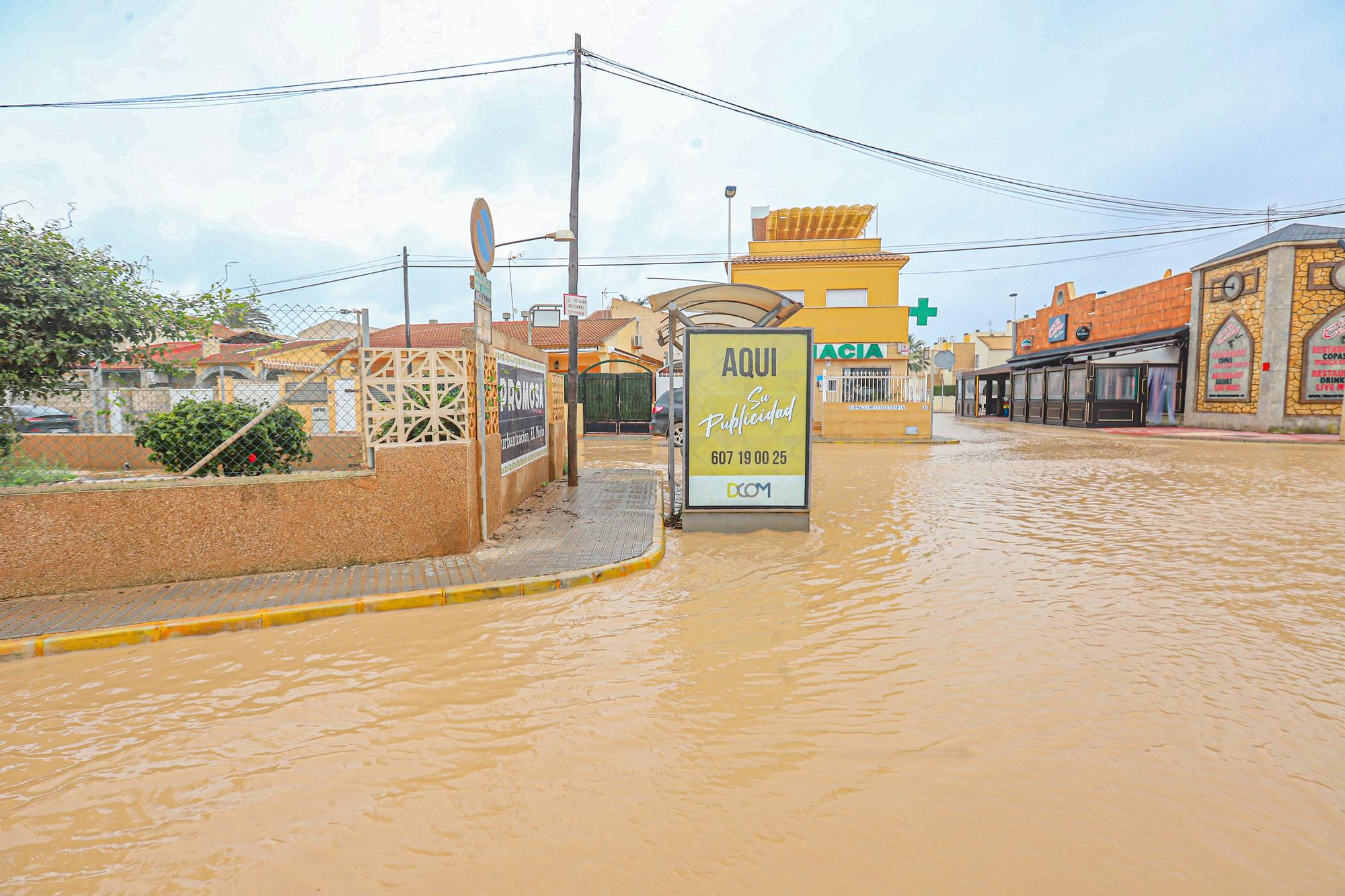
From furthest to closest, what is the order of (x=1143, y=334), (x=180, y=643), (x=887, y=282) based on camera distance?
1. (x=887, y=282)
2. (x=1143, y=334)
3. (x=180, y=643)

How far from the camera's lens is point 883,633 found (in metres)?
4.64

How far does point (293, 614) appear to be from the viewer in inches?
194

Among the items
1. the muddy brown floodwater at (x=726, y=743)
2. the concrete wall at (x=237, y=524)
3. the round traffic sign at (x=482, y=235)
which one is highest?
the round traffic sign at (x=482, y=235)

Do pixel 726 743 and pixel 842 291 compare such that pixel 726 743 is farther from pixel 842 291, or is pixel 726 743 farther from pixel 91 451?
pixel 842 291

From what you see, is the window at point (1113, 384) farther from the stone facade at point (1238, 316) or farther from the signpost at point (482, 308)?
the signpost at point (482, 308)

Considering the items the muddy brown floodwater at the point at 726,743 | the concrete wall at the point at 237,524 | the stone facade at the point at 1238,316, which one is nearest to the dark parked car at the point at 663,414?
the concrete wall at the point at 237,524

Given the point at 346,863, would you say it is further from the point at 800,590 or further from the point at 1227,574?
the point at 1227,574

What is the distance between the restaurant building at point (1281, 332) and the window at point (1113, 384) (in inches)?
106

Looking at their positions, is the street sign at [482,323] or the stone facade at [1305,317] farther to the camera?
the stone facade at [1305,317]

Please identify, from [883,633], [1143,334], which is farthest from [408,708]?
[1143,334]

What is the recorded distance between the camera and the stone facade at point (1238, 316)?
74.2 ft

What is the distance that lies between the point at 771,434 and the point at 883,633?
145 inches

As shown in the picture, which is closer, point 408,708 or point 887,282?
point 408,708

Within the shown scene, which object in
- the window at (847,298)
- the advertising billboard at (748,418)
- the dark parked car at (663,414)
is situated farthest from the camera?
the window at (847,298)
